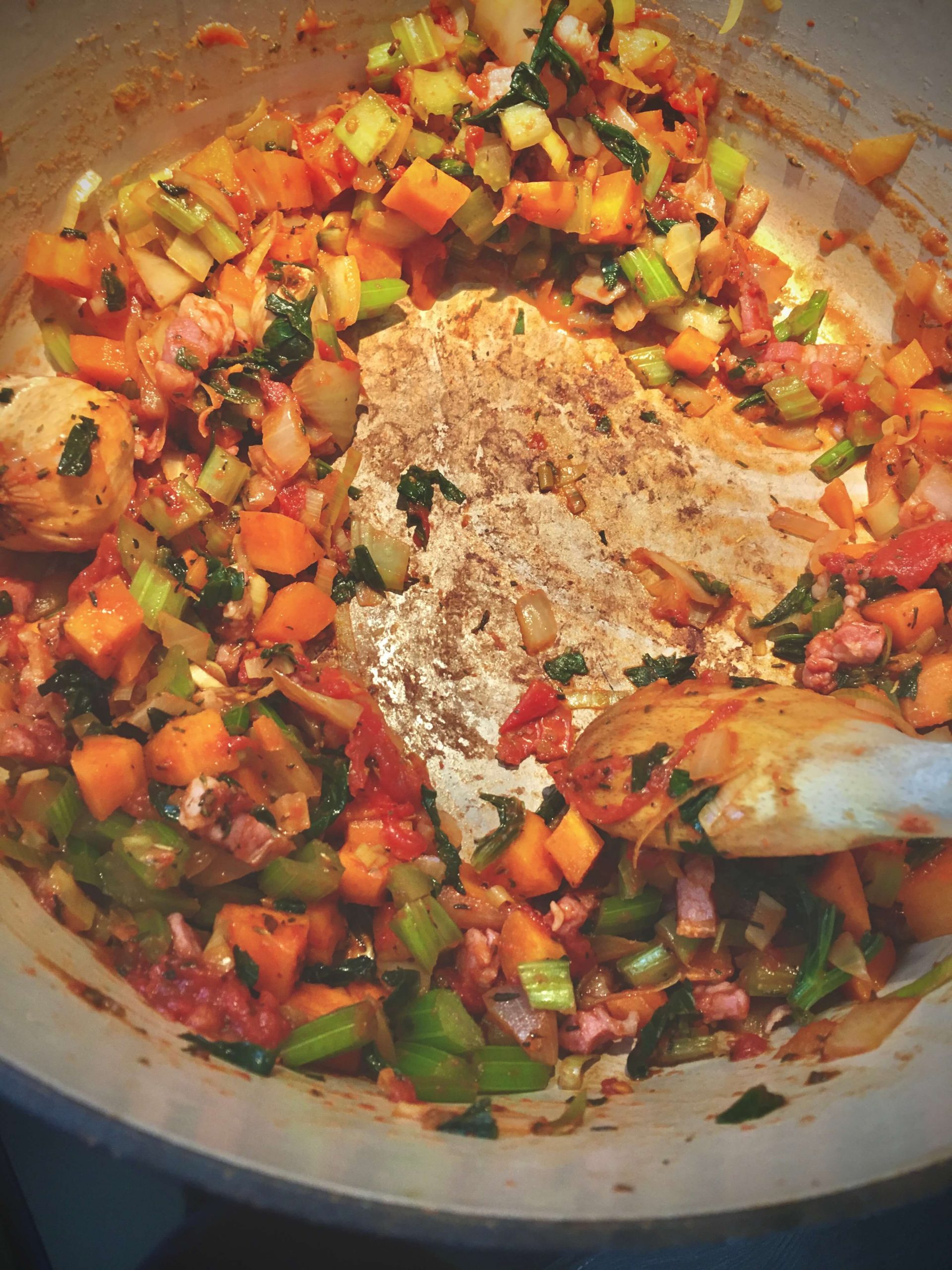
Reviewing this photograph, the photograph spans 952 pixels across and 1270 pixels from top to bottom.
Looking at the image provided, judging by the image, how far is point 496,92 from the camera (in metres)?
3.38

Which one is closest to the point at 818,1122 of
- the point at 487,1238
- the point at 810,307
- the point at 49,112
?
the point at 487,1238

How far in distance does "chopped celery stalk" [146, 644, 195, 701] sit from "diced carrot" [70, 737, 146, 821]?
0.77 feet

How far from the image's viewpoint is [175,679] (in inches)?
111

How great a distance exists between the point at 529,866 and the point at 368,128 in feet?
9.35

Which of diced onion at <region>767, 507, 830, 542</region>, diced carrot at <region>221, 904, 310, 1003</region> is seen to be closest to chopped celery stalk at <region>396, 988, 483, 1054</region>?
diced carrot at <region>221, 904, 310, 1003</region>

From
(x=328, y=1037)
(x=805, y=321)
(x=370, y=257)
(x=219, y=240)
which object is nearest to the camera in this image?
(x=328, y=1037)

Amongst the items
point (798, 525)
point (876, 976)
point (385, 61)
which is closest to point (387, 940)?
point (876, 976)

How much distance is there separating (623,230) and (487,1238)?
340cm

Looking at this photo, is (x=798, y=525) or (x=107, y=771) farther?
(x=798, y=525)

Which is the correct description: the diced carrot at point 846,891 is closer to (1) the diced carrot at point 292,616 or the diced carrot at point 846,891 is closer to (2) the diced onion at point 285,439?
(1) the diced carrot at point 292,616

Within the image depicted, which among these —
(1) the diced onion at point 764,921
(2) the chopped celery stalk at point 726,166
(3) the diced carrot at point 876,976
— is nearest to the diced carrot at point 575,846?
(1) the diced onion at point 764,921

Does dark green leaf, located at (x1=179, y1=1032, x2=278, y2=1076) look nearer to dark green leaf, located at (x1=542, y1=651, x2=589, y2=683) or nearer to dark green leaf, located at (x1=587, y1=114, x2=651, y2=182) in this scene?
dark green leaf, located at (x1=542, y1=651, x2=589, y2=683)

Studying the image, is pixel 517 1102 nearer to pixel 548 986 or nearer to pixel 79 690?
pixel 548 986

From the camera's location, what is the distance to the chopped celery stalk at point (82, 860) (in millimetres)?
2578
